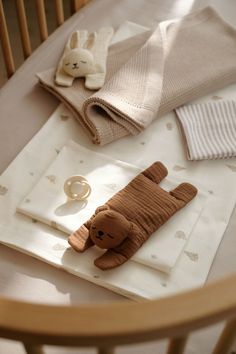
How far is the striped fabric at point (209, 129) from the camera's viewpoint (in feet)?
2.93

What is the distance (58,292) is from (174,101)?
43 centimetres

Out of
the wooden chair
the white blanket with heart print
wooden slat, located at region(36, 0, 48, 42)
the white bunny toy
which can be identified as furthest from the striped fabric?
the wooden chair

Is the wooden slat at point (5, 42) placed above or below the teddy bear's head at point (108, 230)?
above

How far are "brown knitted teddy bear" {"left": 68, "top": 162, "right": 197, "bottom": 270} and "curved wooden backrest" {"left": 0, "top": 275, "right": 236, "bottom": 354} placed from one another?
32 centimetres

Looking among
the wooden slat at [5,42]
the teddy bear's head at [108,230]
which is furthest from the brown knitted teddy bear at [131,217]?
the wooden slat at [5,42]

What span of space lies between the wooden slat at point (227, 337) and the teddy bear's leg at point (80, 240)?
28cm

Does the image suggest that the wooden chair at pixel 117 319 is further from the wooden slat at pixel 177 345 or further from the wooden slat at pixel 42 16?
the wooden slat at pixel 42 16

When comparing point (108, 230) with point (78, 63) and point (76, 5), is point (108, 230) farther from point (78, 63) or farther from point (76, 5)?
point (76, 5)

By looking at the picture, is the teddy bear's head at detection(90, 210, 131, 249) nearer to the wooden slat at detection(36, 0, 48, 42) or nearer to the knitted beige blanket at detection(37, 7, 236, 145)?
the knitted beige blanket at detection(37, 7, 236, 145)

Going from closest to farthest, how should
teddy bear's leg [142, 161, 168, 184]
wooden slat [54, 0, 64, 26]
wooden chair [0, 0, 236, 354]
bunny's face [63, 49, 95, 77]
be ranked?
wooden chair [0, 0, 236, 354]
teddy bear's leg [142, 161, 168, 184]
bunny's face [63, 49, 95, 77]
wooden slat [54, 0, 64, 26]

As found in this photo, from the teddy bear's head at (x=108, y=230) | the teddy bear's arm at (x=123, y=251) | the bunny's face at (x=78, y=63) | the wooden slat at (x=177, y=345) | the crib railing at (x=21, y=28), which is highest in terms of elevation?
the crib railing at (x=21, y=28)

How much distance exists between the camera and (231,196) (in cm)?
85

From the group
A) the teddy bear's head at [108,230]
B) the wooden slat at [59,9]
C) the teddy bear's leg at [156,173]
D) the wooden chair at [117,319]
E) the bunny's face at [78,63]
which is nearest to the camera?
the wooden chair at [117,319]

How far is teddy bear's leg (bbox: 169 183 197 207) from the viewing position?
2.70ft
